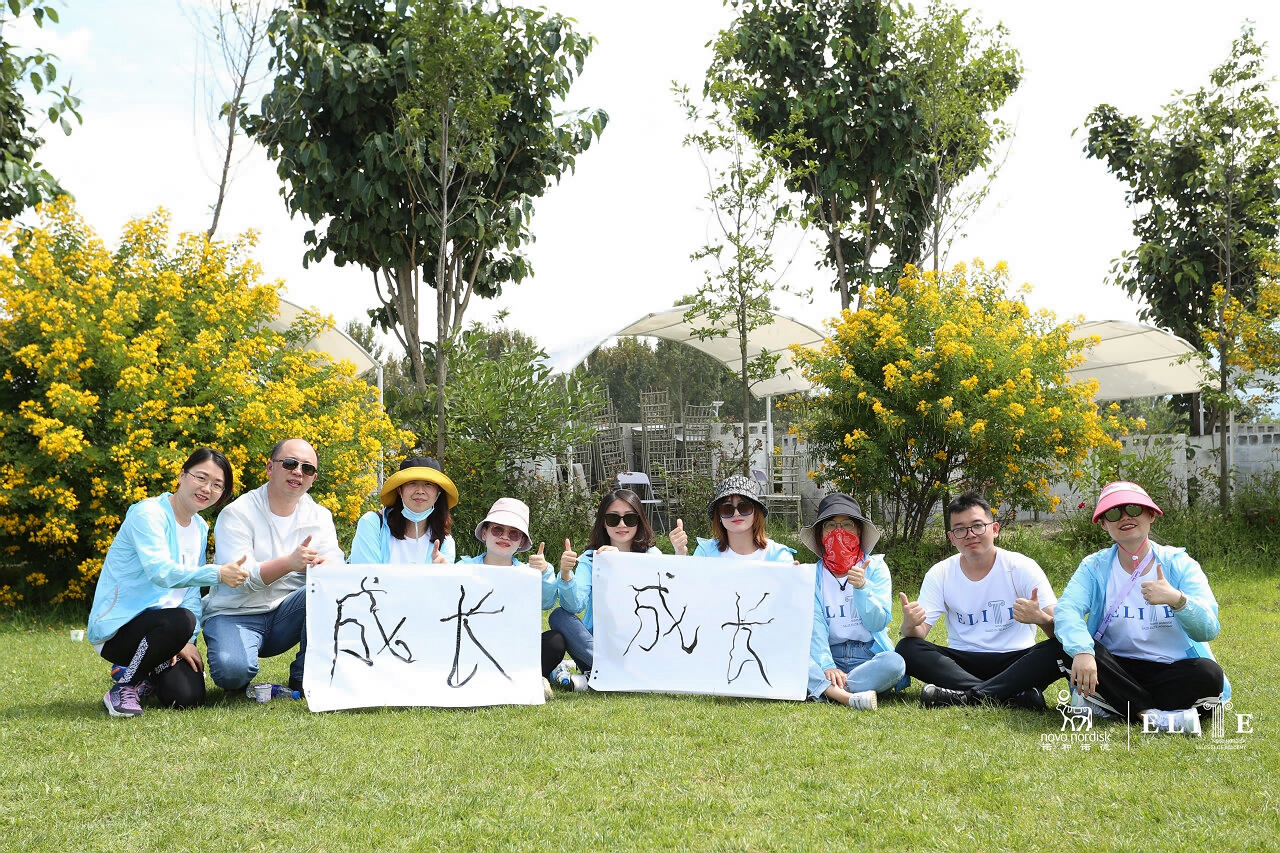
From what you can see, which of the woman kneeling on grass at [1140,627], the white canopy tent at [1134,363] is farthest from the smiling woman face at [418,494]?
the white canopy tent at [1134,363]

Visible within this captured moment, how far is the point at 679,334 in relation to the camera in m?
15.0

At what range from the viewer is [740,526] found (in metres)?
5.51

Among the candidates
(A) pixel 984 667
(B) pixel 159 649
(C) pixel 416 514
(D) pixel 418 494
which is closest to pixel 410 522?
(C) pixel 416 514

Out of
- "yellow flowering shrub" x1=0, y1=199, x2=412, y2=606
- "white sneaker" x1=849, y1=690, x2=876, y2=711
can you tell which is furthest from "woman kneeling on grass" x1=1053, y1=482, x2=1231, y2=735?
"yellow flowering shrub" x1=0, y1=199, x2=412, y2=606

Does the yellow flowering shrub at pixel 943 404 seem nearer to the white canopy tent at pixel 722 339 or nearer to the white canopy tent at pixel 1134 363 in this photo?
the white canopy tent at pixel 722 339

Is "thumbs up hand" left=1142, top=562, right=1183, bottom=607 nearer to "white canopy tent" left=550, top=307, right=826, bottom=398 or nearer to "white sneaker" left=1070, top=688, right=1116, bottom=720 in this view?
"white sneaker" left=1070, top=688, right=1116, bottom=720

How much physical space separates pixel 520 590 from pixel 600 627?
506 millimetres

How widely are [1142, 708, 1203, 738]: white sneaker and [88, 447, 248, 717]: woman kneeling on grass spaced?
4.31 meters

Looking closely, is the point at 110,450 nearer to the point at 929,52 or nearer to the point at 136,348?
the point at 136,348

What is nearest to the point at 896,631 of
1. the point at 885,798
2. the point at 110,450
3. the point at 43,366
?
the point at 885,798

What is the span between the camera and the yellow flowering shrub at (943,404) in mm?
10172

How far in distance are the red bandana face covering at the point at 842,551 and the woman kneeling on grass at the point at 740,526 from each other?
25 cm

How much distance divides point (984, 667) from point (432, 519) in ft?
10.2

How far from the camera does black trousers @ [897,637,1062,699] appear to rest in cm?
475
